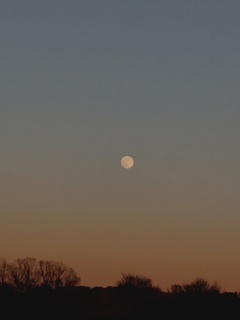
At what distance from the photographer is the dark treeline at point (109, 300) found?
140 meters

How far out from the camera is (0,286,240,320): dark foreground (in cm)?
13825

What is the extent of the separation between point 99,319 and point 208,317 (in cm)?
1854

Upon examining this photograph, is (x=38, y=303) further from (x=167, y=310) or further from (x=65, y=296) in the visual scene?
(x=167, y=310)

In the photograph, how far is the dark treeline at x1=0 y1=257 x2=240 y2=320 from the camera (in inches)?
5492

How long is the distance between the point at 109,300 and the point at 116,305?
11.9ft

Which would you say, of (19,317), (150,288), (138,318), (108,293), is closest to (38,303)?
(19,317)

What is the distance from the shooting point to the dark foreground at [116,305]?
454 ft

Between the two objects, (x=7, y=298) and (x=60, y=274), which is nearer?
(x=7, y=298)

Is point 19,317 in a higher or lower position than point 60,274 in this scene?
lower

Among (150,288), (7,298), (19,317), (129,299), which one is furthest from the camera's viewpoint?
(150,288)

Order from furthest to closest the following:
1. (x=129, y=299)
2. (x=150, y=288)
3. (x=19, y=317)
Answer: (x=150, y=288) → (x=129, y=299) → (x=19, y=317)

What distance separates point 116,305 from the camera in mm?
158750

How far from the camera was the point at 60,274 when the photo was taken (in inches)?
7254

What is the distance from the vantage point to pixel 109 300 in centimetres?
16212
